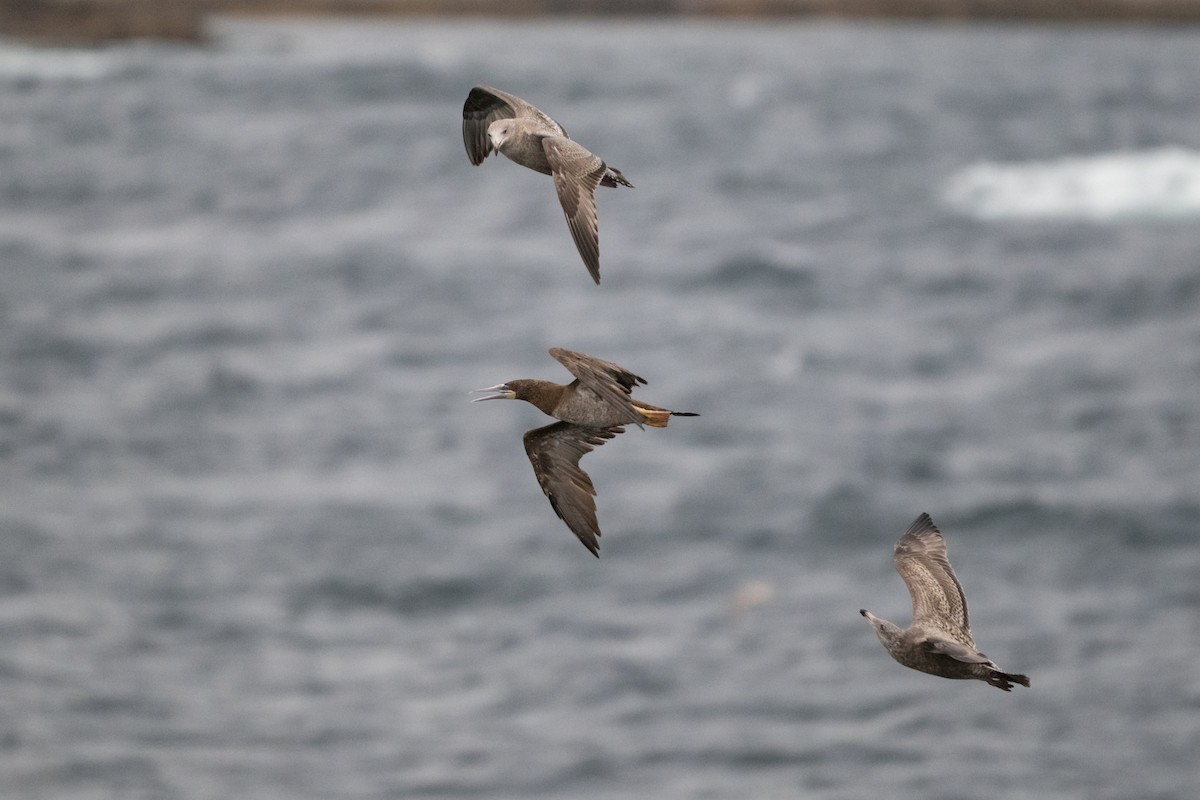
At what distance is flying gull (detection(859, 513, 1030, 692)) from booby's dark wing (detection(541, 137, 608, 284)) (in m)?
2.96

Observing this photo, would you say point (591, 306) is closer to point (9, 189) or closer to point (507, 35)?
point (9, 189)

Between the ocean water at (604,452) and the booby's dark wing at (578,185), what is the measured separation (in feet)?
72.7

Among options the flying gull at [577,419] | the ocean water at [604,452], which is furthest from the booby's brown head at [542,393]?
the ocean water at [604,452]

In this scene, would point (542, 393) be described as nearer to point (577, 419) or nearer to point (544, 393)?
point (544, 393)

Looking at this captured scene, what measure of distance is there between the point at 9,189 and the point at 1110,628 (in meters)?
60.2

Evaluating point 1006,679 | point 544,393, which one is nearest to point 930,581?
point 1006,679

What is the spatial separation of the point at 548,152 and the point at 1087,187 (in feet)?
219

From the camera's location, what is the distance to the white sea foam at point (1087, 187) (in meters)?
70.4

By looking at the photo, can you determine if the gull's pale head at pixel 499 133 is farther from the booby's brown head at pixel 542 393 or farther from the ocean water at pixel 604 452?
the ocean water at pixel 604 452

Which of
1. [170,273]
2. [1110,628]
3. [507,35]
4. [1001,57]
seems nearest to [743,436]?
[1110,628]

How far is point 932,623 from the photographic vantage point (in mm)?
10766

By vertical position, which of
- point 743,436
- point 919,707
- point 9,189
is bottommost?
point 919,707

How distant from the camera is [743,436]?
48406 mm

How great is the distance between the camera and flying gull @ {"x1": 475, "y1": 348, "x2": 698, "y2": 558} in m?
9.45
